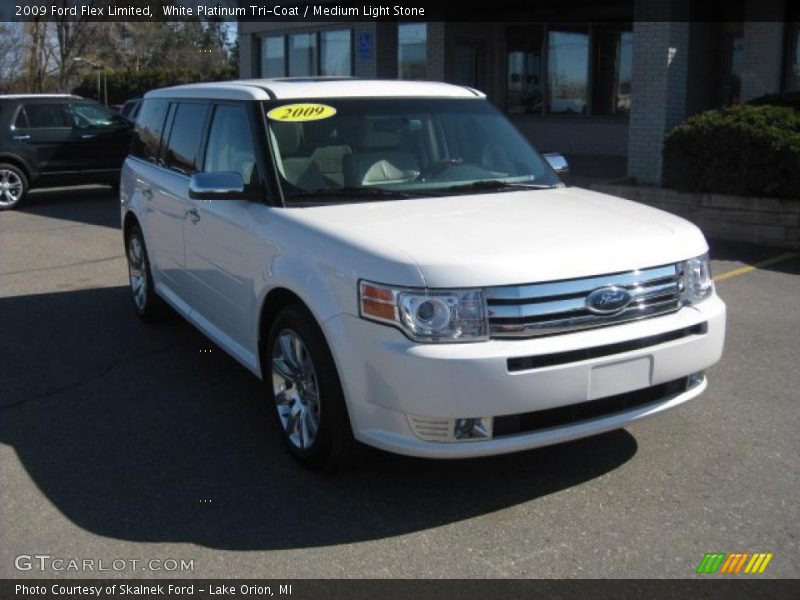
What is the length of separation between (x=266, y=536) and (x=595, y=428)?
149cm

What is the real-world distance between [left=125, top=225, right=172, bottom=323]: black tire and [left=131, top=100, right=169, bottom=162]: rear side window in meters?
0.64

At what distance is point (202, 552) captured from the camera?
3621 mm

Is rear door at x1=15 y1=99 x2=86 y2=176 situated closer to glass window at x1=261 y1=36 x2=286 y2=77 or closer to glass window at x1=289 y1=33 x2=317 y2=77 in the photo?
glass window at x1=289 y1=33 x2=317 y2=77

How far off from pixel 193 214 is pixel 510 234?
93.9 inches

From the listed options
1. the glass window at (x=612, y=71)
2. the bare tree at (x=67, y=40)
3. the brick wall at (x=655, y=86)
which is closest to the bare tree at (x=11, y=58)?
the bare tree at (x=67, y=40)

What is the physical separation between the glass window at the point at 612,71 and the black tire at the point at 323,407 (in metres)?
15.6

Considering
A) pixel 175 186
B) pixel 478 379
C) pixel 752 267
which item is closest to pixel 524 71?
pixel 752 267

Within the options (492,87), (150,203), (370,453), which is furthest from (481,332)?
(492,87)

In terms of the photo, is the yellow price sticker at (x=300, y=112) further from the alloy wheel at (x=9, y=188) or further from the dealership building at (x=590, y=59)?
the alloy wheel at (x=9, y=188)

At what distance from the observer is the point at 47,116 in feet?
50.0

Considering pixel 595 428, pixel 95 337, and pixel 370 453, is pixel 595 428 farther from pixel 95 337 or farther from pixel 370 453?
pixel 95 337

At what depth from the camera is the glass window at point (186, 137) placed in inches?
→ 230

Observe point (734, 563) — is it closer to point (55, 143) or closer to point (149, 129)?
point (149, 129)

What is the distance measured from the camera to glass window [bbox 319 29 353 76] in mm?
22420
